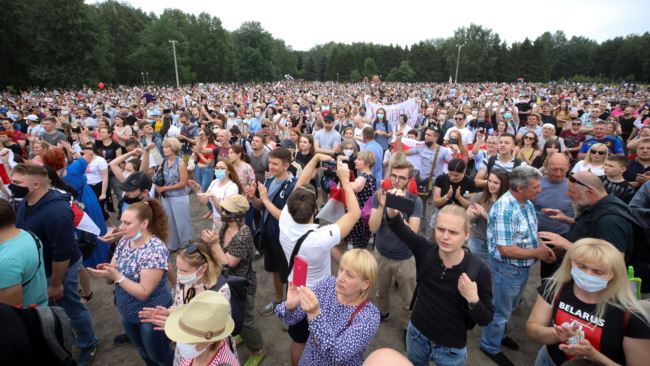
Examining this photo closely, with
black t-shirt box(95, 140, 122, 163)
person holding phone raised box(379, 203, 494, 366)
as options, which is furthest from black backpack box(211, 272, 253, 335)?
black t-shirt box(95, 140, 122, 163)

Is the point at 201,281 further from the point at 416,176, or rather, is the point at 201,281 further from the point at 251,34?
the point at 251,34

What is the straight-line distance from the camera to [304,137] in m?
6.38

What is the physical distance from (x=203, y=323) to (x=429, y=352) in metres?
1.80

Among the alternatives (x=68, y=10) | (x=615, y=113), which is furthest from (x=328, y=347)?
(x=68, y=10)

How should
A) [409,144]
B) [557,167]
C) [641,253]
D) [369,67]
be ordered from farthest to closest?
[369,67]
[409,144]
[557,167]
[641,253]

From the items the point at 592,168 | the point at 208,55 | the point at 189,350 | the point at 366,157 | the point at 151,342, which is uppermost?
the point at 208,55

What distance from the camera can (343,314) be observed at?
2.14 m

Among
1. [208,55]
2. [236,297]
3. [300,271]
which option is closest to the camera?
[300,271]

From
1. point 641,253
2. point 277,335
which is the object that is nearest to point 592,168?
point 641,253

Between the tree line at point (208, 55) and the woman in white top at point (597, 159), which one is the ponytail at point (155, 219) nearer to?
the woman in white top at point (597, 159)

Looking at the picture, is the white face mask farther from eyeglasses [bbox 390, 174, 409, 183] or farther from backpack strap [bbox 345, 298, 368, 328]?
eyeglasses [bbox 390, 174, 409, 183]

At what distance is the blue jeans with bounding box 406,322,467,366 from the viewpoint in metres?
2.49

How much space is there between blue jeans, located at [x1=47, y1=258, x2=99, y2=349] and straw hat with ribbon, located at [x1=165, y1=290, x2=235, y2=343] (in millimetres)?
2264

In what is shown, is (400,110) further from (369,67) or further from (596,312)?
(369,67)
